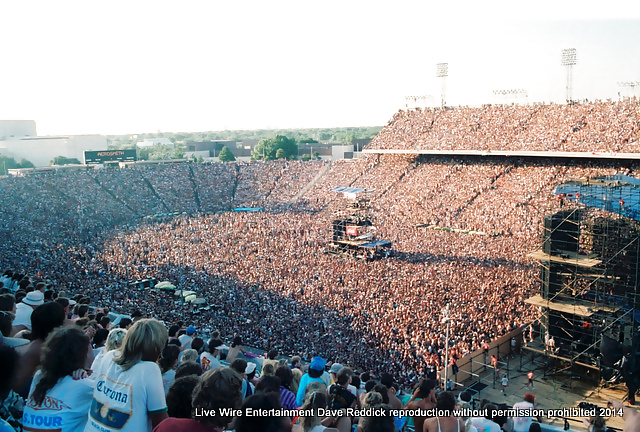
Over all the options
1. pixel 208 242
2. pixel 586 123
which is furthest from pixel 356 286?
pixel 586 123

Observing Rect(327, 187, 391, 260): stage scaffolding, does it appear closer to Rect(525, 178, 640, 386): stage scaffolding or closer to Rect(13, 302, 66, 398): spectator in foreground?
Rect(525, 178, 640, 386): stage scaffolding

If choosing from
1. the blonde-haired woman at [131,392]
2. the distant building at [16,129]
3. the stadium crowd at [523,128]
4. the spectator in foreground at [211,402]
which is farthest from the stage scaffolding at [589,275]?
the distant building at [16,129]

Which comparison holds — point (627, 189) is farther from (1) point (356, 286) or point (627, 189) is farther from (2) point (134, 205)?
(2) point (134, 205)

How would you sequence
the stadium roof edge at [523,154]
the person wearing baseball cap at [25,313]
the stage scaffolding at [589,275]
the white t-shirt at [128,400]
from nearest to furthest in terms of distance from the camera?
the white t-shirt at [128,400] < the person wearing baseball cap at [25,313] < the stage scaffolding at [589,275] < the stadium roof edge at [523,154]

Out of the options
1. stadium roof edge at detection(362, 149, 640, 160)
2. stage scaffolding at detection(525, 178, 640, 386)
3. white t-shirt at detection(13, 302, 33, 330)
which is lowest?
stage scaffolding at detection(525, 178, 640, 386)

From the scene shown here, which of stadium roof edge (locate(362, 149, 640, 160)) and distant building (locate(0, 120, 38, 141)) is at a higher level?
distant building (locate(0, 120, 38, 141))

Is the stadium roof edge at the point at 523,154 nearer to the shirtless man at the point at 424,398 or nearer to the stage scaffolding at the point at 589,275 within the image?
the stage scaffolding at the point at 589,275

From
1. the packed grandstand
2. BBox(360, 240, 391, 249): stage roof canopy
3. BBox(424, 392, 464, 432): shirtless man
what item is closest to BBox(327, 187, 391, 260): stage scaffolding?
BBox(360, 240, 391, 249): stage roof canopy

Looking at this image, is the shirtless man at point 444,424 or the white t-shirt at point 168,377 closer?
the shirtless man at point 444,424
